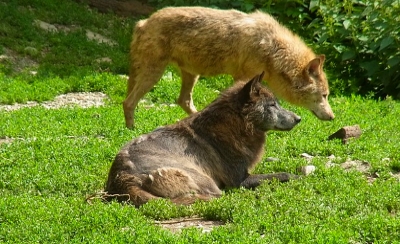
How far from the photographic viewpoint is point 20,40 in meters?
16.0

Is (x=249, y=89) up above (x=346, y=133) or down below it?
above

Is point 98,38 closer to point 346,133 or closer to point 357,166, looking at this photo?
point 346,133

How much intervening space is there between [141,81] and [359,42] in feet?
15.9

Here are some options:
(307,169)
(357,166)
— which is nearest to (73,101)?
(307,169)

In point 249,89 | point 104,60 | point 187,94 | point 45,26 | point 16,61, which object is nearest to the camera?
point 249,89

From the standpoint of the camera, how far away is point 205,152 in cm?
860

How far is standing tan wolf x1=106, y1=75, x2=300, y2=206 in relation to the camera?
793 cm

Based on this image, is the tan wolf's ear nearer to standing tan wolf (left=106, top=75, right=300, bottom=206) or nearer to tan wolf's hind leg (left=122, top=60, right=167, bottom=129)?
tan wolf's hind leg (left=122, top=60, right=167, bottom=129)

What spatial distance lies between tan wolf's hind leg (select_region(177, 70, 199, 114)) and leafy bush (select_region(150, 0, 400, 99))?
10.3 ft

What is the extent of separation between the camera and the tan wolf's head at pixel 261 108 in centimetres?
884

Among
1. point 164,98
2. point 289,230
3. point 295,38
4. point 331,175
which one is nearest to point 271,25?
point 295,38

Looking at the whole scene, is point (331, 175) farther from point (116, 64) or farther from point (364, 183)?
point (116, 64)

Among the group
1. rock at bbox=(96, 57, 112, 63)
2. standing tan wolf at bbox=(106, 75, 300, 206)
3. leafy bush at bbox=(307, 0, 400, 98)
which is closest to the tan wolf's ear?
leafy bush at bbox=(307, 0, 400, 98)

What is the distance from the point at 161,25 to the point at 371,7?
4.43m
